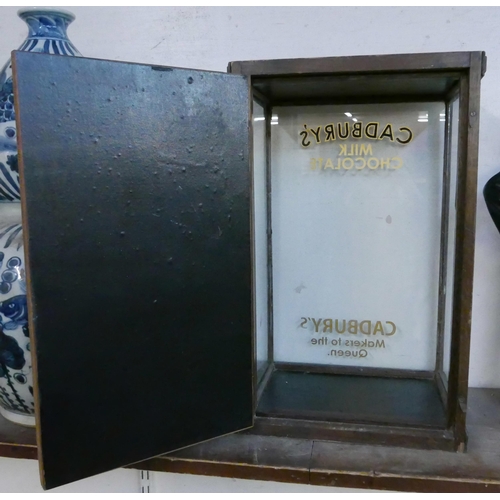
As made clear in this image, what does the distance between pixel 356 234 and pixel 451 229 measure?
25 centimetres

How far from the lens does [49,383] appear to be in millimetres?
781

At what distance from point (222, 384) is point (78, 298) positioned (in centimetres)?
28

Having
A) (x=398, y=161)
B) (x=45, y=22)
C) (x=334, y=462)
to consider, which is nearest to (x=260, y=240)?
(x=398, y=161)

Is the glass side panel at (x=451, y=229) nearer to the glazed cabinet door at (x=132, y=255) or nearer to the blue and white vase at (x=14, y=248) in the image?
the glazed cabinet door at (x=132, y=255)

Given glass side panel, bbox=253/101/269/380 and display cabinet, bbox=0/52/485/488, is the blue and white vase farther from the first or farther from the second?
glass side panel, bbox=253/101/269/380

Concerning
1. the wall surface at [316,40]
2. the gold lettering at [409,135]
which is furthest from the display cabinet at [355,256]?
the wall surface at [316,40]

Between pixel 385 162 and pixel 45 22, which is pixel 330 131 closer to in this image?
pixel 385 162

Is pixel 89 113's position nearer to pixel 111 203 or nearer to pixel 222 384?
pixel 111 203

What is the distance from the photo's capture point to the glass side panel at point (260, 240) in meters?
1.07

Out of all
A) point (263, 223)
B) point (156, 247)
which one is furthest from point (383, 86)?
point (156, 247)

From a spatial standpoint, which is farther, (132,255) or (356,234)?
(356,234)

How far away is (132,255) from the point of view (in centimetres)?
82

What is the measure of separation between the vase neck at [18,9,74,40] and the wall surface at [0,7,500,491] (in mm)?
290

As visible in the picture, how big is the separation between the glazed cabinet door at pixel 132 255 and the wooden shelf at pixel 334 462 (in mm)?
56
